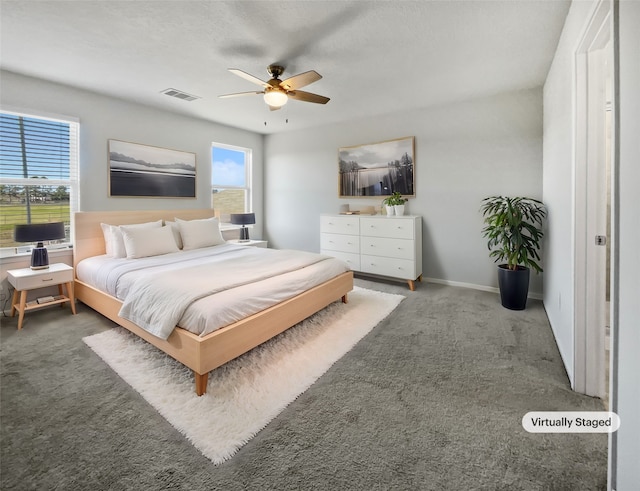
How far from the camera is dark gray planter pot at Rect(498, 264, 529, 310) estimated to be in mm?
3273

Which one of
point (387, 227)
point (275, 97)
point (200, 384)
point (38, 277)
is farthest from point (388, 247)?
point (38, 277)

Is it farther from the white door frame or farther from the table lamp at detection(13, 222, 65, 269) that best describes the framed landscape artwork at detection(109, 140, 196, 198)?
the white door frame

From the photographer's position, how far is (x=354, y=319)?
310 centimetres

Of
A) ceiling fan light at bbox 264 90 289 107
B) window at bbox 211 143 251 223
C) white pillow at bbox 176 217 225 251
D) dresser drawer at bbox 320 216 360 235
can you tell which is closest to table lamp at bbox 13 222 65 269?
white pillow at bbox 176 217 225 251

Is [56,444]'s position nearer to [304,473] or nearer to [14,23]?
[304,473]

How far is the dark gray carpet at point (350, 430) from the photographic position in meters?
1.33

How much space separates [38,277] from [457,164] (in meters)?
5.10

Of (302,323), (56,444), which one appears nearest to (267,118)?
(302,323)

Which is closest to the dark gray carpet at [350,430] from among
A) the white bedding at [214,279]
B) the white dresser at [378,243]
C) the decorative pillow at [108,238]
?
the white bedding at [214,279]

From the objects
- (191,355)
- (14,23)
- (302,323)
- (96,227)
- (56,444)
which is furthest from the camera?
(96,227)

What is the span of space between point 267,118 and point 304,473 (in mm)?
4751

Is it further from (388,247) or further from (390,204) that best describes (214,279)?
(390,204)

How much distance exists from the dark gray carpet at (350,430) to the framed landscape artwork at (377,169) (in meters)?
2.76

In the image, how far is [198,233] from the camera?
13.5 ft
